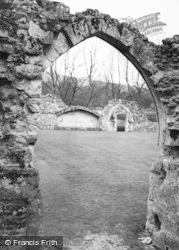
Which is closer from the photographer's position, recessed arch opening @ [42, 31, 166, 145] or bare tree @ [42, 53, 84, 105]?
recessed arch opening @ [42, 31, 166, 145]

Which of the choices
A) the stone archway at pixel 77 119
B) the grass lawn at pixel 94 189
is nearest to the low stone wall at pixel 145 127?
the stone archway at pixel 77 119

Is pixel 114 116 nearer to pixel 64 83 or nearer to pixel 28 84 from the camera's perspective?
pixel 64 83

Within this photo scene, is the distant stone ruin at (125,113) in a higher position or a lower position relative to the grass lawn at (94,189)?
higher

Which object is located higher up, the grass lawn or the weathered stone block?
the weathered stone block

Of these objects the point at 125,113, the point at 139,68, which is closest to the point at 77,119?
the point at 125,113

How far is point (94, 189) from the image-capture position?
7371 mm

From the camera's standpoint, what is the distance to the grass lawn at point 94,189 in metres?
5.12

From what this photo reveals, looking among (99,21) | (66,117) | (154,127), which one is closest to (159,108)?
(99,21)

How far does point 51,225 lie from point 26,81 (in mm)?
2550

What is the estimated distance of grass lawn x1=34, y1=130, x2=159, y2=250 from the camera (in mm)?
5117

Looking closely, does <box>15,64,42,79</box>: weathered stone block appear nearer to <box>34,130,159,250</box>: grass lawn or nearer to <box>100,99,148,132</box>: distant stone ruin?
<box>34,130,159,250</box>: grass lawn

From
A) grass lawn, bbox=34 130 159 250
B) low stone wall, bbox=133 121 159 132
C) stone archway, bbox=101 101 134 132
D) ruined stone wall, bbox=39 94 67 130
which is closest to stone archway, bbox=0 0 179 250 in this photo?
grass lawn, bbox=34 130 159 250

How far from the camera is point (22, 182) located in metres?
3.62

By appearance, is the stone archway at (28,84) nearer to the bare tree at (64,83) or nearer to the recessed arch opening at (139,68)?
the recessed arch opening at (139,68)
